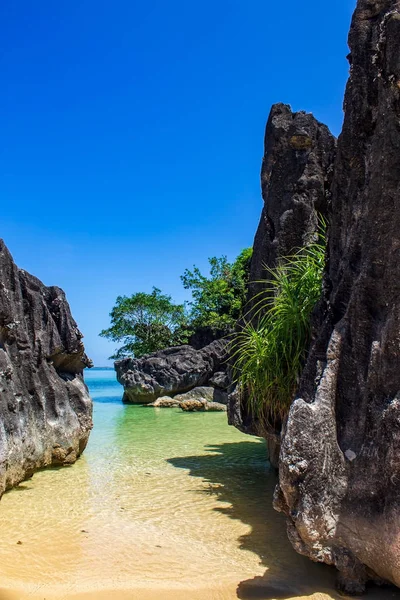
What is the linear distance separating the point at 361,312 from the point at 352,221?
91 centimetres

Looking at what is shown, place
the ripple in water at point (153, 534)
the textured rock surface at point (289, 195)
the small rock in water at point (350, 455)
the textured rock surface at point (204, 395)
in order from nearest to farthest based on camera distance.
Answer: the small rock in water at point (350, 455) → the ripple in water at point (153, 534) → the textured rock surface at point (289, 195) → the textured rock surface at point (204, 395)

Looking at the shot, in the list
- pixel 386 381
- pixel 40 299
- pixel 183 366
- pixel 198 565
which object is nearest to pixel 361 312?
pixel 386 381

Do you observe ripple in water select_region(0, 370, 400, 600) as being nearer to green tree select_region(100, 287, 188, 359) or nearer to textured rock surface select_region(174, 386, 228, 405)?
textured rock surface select_region(174, 386, 228, 405)

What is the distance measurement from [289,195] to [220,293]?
21667 mm

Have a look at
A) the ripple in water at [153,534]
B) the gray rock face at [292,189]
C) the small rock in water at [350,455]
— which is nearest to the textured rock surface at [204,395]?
the ripple in water at [153,534]

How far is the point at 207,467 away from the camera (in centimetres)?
757

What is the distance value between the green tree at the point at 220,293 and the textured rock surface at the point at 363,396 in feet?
77.0

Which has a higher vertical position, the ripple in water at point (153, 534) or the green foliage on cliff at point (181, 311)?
the green foliage on cliff at point (181, 311)

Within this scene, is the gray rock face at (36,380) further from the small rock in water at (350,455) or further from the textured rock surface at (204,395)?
the textured rock surface at (204,395)

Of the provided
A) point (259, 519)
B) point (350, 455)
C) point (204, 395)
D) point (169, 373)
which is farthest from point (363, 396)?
point (169, 373)

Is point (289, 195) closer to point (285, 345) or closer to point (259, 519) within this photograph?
point (285, 345)

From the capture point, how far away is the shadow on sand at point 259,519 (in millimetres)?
3135

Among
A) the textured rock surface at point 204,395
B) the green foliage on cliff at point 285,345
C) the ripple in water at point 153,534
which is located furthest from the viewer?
the textured rock surface at point 204,395

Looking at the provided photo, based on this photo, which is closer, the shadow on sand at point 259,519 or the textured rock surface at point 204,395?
the shadow on sand at point 259,519
